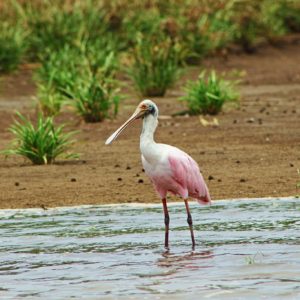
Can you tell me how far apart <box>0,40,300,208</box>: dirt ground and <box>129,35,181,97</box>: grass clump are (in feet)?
0.80

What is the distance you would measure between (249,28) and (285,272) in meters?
25.3

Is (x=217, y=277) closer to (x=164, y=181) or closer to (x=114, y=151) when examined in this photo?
(x=164, y=181)

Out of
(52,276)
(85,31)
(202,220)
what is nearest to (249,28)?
(85,31)

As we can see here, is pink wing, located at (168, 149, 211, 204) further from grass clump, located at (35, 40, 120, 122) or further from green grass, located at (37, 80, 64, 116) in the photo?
green grass, located at (37, 80, 64, 116)

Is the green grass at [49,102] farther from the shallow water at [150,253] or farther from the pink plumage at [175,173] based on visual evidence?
the pink plumage at [175,173]

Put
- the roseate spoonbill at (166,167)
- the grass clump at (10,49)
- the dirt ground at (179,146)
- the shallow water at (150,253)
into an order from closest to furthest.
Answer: the shallow water at (150,253), the roseate spoonbill at (166,167), the dirt ground at (179,146), the grass clump at (10,49)

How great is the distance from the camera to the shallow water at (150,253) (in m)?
8.92

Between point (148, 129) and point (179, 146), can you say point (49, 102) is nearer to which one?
point (179, 146)

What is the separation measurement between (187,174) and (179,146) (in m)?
6.93

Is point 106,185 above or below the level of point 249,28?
below

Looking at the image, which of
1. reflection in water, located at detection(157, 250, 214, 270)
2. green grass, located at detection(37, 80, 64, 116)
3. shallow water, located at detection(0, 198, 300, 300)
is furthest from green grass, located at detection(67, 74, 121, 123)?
reflection in water, located at detection(157, 250, 214, 270)

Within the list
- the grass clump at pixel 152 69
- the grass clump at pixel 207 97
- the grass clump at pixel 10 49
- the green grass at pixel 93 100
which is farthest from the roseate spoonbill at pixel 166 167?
the grass clump at pixel 10 49

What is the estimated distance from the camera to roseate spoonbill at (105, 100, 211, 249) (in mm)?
10945

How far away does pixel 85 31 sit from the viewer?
3044cm
